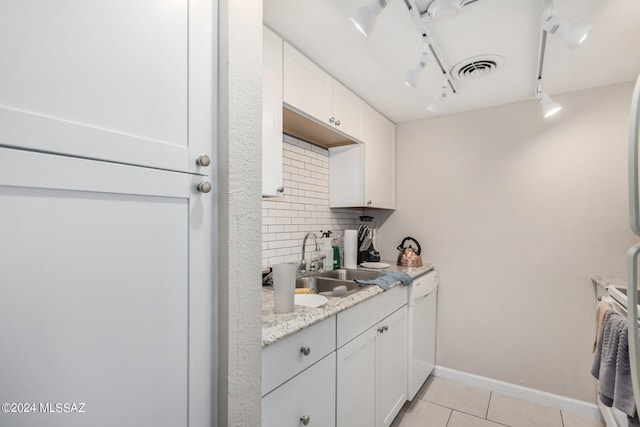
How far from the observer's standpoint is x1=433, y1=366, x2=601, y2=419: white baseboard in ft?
7.00

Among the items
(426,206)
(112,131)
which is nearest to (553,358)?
(426,206)

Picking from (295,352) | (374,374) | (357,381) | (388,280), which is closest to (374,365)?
(374,374)

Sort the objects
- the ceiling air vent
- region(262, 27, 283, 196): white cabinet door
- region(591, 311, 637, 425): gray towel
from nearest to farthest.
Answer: region(591, 311, 637, 425): gray towel → region(262, 27, 283, 196): white cabinet door → the ceiling air vent

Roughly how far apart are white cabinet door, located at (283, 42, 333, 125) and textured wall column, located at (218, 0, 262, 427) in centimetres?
73

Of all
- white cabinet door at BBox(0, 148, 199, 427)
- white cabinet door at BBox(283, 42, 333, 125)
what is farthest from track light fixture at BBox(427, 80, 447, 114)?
white cabinet door at BBox(0, 148, 199, 427)

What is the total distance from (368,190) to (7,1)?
2167 millimetres

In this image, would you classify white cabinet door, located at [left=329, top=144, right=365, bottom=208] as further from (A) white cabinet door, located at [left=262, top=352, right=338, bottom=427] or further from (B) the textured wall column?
(B) the textured wall column

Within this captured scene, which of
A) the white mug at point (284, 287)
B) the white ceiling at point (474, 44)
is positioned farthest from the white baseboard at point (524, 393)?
the white ceiling at point (474, 44)

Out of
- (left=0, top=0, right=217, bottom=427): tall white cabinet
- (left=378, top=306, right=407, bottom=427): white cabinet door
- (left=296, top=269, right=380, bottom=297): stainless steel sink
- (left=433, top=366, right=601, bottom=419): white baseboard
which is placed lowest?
(left=433, top=366, right=601, bottom=419): white baseboard

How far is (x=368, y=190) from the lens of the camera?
2.47 metres

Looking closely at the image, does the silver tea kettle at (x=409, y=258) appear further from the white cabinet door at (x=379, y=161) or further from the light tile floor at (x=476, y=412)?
the light tile floor at (x=476, y=412)

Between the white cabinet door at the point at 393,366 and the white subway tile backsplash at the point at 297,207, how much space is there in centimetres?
79

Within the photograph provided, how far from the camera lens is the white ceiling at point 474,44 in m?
1.39

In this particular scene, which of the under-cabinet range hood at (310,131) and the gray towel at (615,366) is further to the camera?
the under-cabinet range hood at (310,131)
